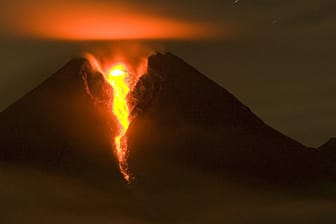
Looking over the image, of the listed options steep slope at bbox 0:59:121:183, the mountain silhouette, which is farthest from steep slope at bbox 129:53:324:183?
steep slope at bbox 0:59:121:183

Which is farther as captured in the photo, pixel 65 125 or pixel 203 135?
pixel 203 135

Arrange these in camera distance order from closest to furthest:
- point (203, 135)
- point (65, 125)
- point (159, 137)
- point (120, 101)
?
point (159, 137), point (65, 125), point (203, 135), point (120, 101)

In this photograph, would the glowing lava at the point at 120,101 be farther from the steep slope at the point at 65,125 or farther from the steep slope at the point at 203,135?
the steep slope at the point at 203,135

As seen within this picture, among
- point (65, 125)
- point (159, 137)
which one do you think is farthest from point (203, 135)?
Result: point (65, 125)

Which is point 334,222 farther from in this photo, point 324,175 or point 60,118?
point 60,118

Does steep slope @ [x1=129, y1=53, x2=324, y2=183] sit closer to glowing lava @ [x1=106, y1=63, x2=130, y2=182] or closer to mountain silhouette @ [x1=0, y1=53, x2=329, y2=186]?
mountain silhouette @ [x1=0, y1=53, x2=329, y2=186]

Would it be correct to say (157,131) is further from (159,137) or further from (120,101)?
(120,101)

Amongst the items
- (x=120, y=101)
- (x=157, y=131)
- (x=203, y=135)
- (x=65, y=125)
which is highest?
(x=120, y=101)

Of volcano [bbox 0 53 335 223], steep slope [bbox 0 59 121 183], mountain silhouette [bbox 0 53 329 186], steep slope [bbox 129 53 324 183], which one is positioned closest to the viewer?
volcano [bbox 0 53 335 223]
